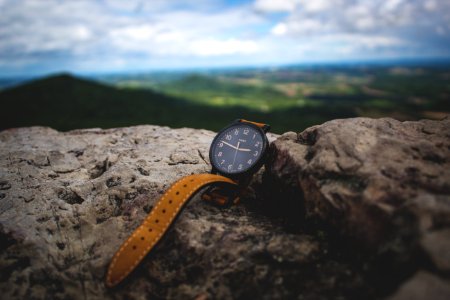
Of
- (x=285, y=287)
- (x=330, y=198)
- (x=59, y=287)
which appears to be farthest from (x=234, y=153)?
(x=59, y=287)

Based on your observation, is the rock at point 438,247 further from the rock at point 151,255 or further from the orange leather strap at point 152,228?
the orange leather strap at point 152,228

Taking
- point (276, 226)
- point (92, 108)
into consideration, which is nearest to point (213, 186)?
point (276, 226)

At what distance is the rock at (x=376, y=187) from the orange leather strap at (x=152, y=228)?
135 centimetres

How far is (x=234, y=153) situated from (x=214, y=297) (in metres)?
2.67

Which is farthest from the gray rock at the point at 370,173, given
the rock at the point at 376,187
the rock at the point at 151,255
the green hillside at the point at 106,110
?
the green hillside at the point at 106,110

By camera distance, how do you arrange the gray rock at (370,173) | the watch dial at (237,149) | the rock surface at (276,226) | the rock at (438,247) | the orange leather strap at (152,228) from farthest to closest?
the watch dial at (237,149), the orange leather strap at (152,228), the gray rock at (370,173), the rock surface at (276,226), the rock at (438,247)

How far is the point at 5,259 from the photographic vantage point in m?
3.66

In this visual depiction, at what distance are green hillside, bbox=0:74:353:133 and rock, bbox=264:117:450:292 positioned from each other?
90.9m

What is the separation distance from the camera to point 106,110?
126 meters

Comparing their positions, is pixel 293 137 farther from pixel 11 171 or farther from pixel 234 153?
pixel 11 171

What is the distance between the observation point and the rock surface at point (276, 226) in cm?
290

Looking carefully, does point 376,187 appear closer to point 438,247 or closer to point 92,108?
point 438,247

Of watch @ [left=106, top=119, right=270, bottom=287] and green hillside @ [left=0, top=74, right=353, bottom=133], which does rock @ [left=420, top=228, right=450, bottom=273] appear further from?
green hillside @ [left=0, top=74, right=353, bottom=133]

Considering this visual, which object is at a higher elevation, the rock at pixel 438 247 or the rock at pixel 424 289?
the rock at pixel 438 247
